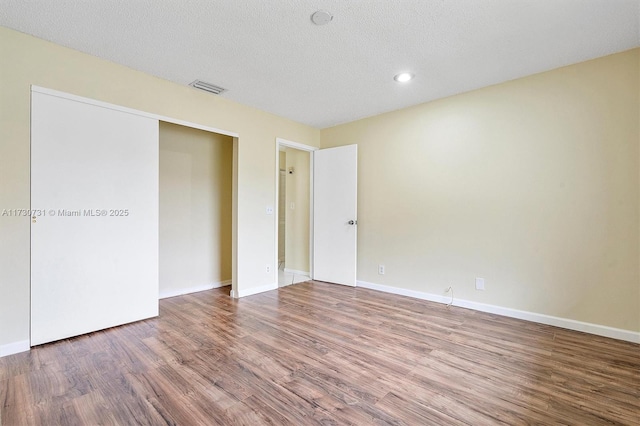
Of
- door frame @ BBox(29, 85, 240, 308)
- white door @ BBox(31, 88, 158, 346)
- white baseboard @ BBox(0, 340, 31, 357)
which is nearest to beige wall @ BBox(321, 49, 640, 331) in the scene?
door frame @ BBox(29, 85, 240, 308)

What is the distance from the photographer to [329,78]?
3.06 metres

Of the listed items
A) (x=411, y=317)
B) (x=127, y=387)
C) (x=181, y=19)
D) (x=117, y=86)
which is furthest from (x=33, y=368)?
(x=411, y=317)

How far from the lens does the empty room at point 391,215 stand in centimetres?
184

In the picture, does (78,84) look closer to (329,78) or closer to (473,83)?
(329,78)

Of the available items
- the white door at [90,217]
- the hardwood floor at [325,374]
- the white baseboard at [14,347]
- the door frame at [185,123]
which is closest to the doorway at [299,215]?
the door frame at [185,123]

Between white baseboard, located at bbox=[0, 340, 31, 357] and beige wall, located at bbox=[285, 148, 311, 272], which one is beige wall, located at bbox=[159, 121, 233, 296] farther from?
white baseboard, located at bbox=[0, 340, 31, 357]

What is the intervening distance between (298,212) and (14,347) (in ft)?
12.7

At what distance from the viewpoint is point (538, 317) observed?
2893 mm

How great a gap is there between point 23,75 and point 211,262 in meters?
2.84

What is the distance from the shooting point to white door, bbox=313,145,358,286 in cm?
439

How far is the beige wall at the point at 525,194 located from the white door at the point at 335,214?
0.45 metres

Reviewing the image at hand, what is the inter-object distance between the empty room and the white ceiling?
0.02 m

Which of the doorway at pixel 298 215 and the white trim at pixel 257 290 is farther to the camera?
the doorway at pixel 298 215

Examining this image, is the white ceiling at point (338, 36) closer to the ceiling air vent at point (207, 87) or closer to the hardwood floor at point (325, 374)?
the ceiling air vent at point (207, 87)
